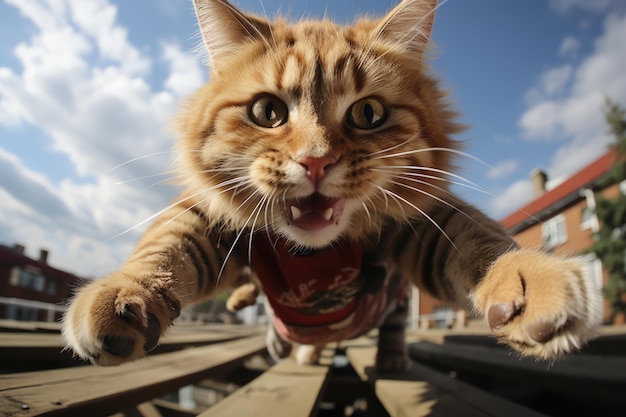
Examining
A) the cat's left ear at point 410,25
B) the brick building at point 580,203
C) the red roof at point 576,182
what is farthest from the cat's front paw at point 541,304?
the red roof at point 576,182

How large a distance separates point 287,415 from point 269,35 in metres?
1.37

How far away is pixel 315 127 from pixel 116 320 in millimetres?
740

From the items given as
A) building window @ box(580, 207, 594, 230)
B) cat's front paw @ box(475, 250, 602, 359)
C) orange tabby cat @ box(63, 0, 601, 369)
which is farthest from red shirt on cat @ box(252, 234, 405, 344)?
building window @ box(580, 207, 594, 230)

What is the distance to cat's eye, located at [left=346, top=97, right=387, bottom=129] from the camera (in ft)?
4.28

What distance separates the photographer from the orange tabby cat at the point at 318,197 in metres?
0.98

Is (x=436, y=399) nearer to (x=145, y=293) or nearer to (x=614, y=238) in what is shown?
(x=145, y=293)

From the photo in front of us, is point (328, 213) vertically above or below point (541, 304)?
above

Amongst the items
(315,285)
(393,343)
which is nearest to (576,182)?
(393,343)

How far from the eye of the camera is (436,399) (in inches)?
49.8

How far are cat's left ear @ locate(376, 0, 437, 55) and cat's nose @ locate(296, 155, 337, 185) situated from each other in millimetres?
725

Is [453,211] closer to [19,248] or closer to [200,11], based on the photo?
[200,11]

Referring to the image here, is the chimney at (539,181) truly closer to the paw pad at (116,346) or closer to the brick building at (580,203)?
the brick building at (580,203)

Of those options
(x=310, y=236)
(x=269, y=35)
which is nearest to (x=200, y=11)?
(x=269, y=35)

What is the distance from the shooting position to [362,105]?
133 cm
